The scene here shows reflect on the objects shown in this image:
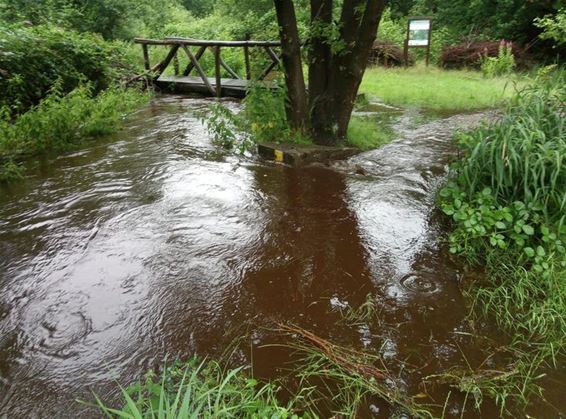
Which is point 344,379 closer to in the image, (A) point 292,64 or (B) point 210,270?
(B) point 210,270

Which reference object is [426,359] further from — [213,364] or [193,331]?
[193,331]

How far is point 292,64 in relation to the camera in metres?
6.23

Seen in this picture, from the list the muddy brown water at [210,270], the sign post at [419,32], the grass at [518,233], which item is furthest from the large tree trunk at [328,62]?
the sign post at [419,32]

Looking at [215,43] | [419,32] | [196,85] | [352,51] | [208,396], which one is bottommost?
[208,396]

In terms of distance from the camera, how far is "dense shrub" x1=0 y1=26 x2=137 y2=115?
691 centimetres

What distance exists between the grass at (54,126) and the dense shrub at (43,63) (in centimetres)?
39

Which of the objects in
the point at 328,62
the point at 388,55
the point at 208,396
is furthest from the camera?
the point at 388,55

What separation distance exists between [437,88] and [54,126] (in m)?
9.27

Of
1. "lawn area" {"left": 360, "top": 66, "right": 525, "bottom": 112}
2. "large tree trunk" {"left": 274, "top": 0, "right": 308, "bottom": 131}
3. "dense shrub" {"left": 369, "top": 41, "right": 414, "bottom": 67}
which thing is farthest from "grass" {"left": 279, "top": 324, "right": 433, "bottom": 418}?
"dense shrub" {"left": 369, "top": 41, "right": 414, "bottom": 67}

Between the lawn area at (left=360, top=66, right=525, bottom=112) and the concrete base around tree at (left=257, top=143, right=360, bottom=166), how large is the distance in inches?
154

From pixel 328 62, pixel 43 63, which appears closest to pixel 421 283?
pixel 328 62

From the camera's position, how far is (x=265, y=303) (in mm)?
3250

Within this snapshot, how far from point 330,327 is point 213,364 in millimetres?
857

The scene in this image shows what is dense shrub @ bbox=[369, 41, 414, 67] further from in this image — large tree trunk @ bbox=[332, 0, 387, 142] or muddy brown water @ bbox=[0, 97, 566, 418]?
muddy brown water @ bbox=[0, 97, 566, 418]
